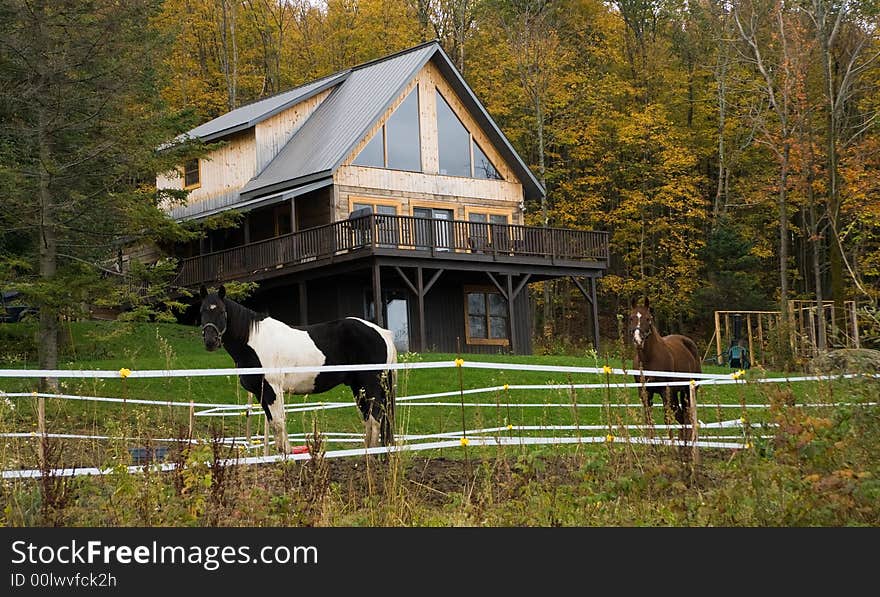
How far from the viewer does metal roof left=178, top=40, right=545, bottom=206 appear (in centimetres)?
3328

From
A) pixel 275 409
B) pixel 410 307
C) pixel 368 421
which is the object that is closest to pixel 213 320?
pixel 275 409

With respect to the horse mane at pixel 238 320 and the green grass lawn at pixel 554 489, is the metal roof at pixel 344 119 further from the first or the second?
the green grass lawn at pixel 554 489

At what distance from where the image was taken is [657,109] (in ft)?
157

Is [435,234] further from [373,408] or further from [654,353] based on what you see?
[373,408]

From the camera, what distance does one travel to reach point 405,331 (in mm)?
33156

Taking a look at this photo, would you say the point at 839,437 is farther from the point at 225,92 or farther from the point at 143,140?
the point at 225,92

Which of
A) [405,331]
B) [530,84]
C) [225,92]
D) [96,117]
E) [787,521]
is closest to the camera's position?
[787,521]

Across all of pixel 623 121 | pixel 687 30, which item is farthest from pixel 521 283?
pixel 687 30

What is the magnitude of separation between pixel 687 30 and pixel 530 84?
983 cm

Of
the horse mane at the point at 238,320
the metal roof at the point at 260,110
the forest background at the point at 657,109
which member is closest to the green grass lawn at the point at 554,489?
the horse mane at the point at 238,320

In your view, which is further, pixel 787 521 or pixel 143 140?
pixel 143 140

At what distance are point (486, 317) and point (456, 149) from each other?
17.7 feet

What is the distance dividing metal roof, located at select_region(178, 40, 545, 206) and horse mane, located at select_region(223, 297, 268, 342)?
747 inches

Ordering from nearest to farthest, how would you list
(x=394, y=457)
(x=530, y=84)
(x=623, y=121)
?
1. (x=394, y=457)
2. (x=530, y=84)
3. (x=623, y=121)
